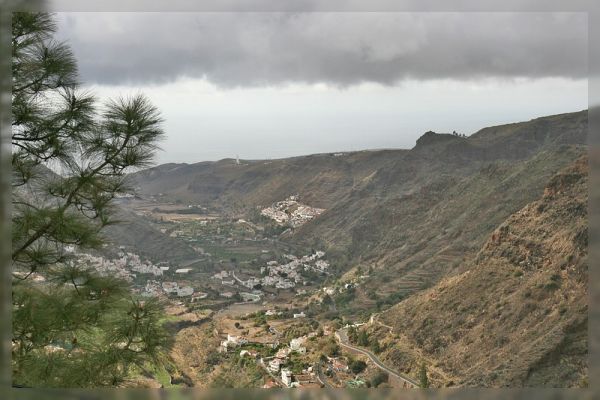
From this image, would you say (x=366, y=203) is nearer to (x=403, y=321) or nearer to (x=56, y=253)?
(x=403, y=321)

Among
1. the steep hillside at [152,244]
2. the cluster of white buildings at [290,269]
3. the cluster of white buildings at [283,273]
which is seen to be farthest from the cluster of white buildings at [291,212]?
the steep hillside at [152,244]

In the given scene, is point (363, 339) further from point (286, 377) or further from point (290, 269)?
point (290, 269)

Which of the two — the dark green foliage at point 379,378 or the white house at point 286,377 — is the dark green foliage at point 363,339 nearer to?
the dark green foliage at point 379,378

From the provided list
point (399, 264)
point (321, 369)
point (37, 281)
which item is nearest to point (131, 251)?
Result: point (399, 264)

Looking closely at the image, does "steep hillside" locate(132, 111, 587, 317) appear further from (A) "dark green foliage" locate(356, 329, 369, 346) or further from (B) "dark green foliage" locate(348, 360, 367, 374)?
(B) "dark green foliage" locate(348, 360, 367, 374)

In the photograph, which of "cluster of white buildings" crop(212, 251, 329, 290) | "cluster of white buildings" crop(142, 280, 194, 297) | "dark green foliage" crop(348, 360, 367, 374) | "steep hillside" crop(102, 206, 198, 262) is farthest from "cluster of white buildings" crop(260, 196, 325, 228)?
"dark green foliage" crop(348, 360, 367, 374)
